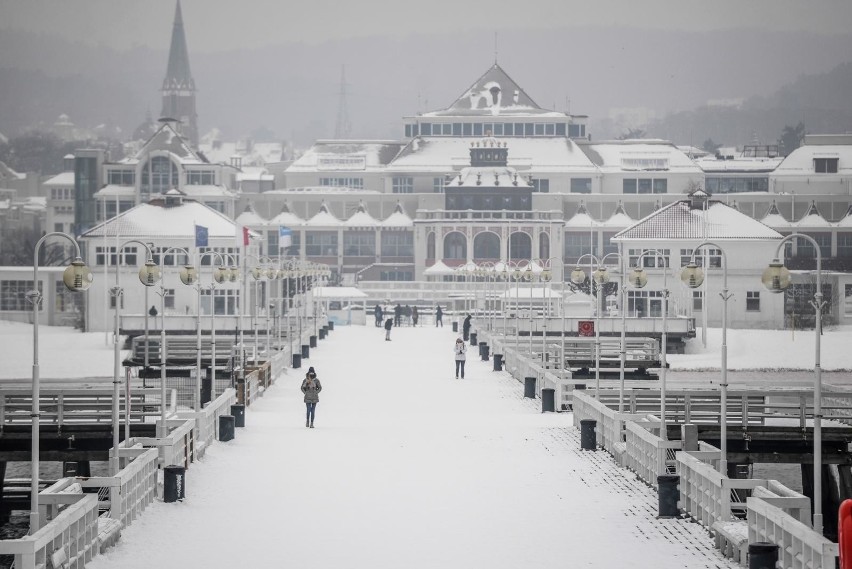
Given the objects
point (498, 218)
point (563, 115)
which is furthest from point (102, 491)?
point (563, 115)

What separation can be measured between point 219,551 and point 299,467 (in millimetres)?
9133

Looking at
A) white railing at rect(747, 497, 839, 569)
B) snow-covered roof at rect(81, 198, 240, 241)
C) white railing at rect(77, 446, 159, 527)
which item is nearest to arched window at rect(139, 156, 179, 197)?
snow-covered roof at rect(81, 198, 240, 241)

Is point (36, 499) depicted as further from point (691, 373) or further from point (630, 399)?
point (691, 373)

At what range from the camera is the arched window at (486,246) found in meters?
142

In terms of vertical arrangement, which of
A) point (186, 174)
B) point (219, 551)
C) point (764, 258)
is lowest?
point (219, 551)

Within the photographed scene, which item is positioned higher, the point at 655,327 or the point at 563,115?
the point at 563,115

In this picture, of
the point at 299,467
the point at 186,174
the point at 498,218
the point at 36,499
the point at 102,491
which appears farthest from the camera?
the point at 186,174

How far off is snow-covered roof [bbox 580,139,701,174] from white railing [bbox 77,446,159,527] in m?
139

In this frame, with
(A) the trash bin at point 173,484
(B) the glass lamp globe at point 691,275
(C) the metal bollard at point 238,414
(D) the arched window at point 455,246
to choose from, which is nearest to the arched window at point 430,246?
(D) the arched window at point 455,246

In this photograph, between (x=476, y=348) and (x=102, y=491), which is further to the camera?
(x=476, y=348)

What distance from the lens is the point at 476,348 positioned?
78.4m

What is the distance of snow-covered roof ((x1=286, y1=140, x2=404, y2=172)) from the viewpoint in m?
170

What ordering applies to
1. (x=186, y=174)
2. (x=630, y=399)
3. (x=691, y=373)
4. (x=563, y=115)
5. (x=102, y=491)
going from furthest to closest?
(x=563, y=115) < (x=186, y=174) < (x=691, y=373) < (x=630, y=399) < (x=102, y=491)

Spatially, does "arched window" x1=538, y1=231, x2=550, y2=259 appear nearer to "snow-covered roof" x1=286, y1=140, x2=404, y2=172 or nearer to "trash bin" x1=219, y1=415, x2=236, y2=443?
"snow-covered roof" x1=286, y1=140, x2=404, y2=172
